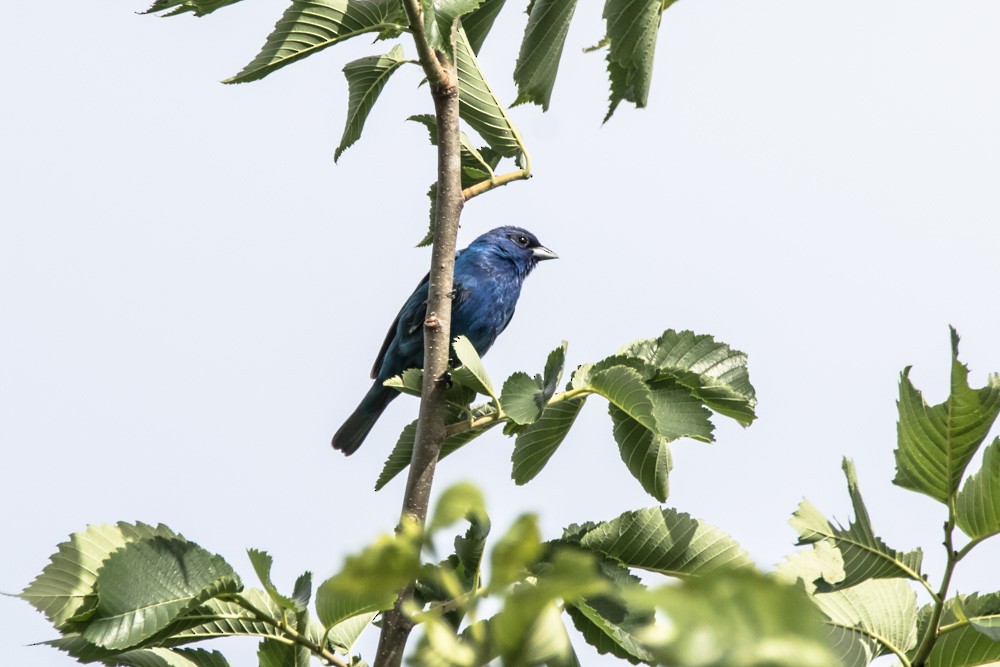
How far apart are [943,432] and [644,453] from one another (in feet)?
2.80

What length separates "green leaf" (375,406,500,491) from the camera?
10.1ft

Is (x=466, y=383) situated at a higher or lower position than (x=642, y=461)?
higher

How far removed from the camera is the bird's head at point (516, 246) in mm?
8734

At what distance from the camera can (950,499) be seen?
2438 millimetres

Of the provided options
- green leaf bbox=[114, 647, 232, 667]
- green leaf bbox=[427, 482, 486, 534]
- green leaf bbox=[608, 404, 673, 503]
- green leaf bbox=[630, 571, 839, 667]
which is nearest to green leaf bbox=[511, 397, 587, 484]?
green leaf bbox=[608, 404, 673, 503]

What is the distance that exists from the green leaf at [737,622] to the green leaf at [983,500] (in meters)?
1.99

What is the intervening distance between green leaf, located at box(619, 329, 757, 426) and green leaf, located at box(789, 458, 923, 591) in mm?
430

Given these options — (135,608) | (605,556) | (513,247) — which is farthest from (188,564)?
(513,247)

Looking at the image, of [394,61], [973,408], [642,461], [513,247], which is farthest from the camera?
[513,247]

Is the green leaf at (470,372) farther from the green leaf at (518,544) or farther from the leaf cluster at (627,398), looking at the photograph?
the green leaf at (518,544)

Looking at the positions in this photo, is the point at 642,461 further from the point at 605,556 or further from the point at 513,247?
the point at 513,247

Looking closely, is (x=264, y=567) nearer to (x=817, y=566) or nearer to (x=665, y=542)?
(x=665, y=542)

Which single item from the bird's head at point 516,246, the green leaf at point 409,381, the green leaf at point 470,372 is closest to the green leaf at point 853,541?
the green leaf at point 470,372

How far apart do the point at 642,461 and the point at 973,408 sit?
3.08 feet
